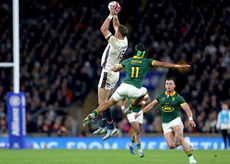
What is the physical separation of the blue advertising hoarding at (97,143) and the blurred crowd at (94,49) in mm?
473

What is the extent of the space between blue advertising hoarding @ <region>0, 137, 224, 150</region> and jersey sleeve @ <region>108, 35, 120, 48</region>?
10.1m

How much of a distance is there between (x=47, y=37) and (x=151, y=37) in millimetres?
5088

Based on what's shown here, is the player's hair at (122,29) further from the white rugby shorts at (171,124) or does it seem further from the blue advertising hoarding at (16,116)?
the blue advertising hoarding at (16,116)

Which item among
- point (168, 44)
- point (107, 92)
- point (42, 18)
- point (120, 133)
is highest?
point (42, 18)

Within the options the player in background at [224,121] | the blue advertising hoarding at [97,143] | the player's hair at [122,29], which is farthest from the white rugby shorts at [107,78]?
the blue advertising hoarding at [97,143]

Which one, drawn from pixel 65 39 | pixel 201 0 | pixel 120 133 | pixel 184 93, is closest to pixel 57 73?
pixel 65 39

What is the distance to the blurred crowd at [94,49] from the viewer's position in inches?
915

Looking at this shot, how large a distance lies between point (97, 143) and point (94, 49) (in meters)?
5.17

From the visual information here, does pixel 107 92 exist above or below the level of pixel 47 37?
below

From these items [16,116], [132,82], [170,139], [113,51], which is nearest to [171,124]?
[170,139]

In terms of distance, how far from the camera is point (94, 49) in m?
25.8

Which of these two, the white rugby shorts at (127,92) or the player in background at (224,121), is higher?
the white rugby shorts at (127,92)

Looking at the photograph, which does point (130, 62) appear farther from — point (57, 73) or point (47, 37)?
point (47, 37)

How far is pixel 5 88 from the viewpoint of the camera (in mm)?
24250
